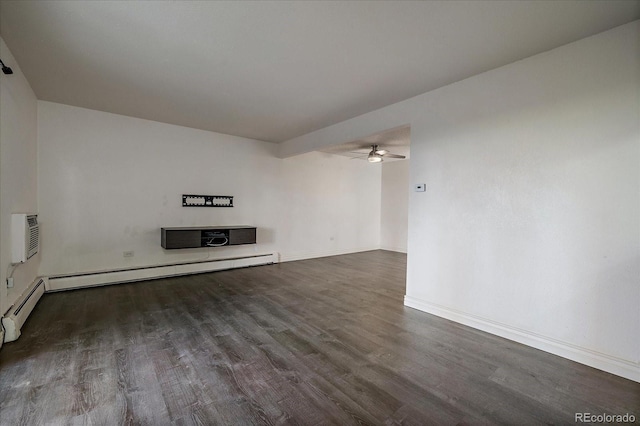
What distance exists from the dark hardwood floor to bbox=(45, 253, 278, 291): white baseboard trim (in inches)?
17.7

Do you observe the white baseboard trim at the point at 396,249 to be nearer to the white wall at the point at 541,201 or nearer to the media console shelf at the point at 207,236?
the media console shelf at the point at 207,236

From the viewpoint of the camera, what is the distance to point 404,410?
1.73m

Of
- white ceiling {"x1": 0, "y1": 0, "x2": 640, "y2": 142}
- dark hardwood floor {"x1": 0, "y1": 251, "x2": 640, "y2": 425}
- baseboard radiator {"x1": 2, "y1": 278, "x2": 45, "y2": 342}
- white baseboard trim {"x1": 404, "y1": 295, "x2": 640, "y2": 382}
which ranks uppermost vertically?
white ceiling {"x1": 0, "y1": 0, "x2": 640, "y2": 142}

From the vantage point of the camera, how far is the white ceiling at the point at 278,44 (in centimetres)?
197

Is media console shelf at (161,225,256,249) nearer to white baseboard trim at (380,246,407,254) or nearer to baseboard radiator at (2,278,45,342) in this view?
baseboard radiator at (2,278,45,342)

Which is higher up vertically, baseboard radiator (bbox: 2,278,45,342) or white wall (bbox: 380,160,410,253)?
white wall (bbox: 380,160,410,253)

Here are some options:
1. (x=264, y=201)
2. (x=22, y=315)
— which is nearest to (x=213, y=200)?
(x=264, y=201)

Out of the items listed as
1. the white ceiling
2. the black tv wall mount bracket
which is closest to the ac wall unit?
the white ceiling

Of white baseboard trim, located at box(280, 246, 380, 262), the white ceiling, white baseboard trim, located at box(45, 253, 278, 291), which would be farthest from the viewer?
white baseboard trim, located at box(280, 246, 380, 262)

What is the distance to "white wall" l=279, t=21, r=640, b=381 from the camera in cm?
214

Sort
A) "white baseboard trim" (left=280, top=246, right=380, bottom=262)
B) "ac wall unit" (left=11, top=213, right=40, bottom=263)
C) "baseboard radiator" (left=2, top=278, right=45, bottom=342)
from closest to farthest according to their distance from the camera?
"baseboard radiator" (left=2, top=278, right=45, bottom=342)
"ac wall unit" (left=11, top=213, right=40, bottom=263)
"white baseboard trim" (left=280, top=246, right=380, bottom=262)

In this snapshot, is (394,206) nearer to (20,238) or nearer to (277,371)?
(277,371)

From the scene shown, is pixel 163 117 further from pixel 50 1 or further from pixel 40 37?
pixel 50 1

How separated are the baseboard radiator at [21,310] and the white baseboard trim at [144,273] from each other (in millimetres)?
248
